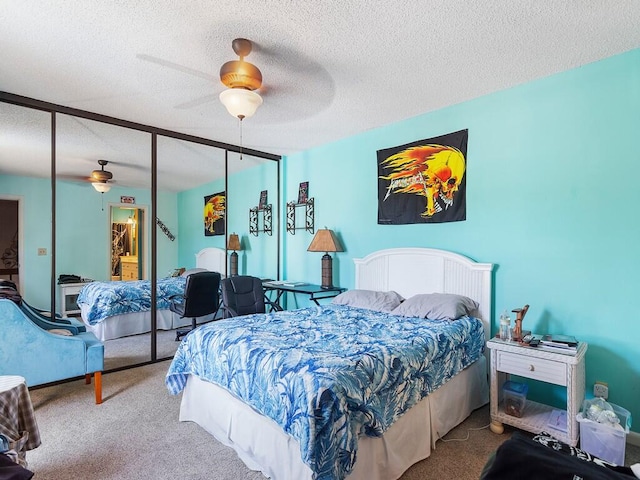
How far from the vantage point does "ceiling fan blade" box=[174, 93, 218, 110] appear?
3044 mm

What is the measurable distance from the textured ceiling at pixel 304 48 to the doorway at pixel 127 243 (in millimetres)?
1060

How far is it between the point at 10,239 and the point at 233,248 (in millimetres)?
2217

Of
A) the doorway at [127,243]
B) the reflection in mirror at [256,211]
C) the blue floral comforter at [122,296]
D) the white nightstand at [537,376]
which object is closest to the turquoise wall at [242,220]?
the reflection in mirror at [256,211]

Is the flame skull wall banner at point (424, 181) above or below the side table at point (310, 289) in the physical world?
above

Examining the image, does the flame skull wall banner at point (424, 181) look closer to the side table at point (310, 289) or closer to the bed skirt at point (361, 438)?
the side table at point (310, 289)

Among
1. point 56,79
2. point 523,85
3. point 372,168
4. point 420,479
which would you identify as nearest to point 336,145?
point 372,168

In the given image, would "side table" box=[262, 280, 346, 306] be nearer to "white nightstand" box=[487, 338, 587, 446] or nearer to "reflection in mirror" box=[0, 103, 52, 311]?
"white nightstand" box=[487, 338, 587, 446]

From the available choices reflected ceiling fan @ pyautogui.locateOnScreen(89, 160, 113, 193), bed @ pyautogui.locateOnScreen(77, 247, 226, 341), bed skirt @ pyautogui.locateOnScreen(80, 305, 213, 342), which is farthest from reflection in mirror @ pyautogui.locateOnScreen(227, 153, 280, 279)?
reflected ceiling fan @ pyautogui.locateOnScreen(89, 160, 113, 193)

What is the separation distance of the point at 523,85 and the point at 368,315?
2.31m

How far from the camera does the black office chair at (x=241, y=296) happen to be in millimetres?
3793

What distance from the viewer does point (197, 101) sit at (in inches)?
123

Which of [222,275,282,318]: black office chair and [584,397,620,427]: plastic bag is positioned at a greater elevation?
[222,275,282,318]: black office chair

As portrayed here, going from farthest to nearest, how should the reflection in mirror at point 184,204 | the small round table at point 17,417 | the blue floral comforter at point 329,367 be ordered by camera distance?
the reflection in mirror at point 184,204 → the small round table at point 17,417 → the blue floral comforter at point 329,367

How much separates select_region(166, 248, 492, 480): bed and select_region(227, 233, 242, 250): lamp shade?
1886mm
